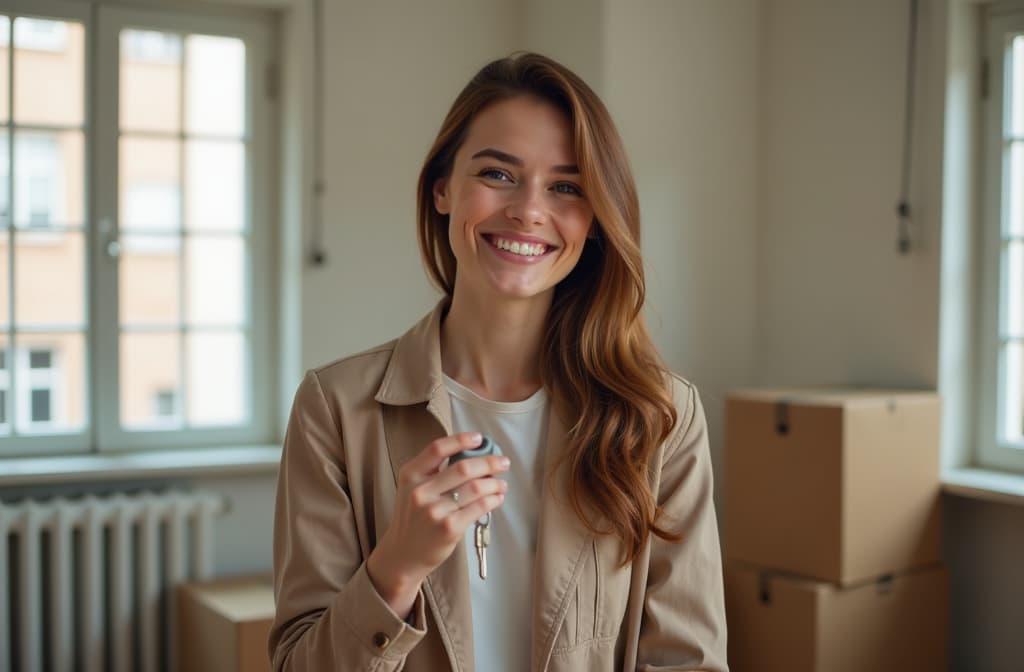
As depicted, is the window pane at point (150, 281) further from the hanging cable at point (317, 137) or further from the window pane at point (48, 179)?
the hanging cable at point (317, 137)

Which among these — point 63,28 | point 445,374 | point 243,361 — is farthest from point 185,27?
point 445,374

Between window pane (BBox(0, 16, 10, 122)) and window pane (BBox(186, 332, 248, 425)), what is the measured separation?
0.95 m

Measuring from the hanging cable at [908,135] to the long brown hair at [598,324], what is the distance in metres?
2.07

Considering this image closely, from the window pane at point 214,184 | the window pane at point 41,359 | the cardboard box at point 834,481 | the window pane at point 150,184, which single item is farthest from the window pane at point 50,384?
the cardboard box at point 834,481

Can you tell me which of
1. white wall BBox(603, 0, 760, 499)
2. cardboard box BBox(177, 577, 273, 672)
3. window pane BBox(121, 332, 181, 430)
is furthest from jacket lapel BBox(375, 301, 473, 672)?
window pane BBox(121, 332, 181, 430)

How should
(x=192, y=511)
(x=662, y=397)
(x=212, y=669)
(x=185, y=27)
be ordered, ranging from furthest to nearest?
(x=185, y=27) → (x=192, y=511) → (x=212, y=669) → (x=662, y=397)

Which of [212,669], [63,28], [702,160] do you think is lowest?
[212,669]

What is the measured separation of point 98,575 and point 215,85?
5.67 ft

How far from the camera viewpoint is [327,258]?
3910 millimetres

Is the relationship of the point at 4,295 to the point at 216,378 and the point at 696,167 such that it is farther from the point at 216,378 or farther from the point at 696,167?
the point at 696,167

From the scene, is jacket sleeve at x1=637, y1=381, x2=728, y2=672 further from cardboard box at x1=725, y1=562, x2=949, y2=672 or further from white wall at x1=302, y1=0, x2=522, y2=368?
white wall at x1=302, y1=0, x2=522, y2=368

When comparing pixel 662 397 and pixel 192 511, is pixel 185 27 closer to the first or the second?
pixel 192 511

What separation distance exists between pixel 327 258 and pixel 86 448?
1043 millimetres

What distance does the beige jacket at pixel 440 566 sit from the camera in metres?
1.46
